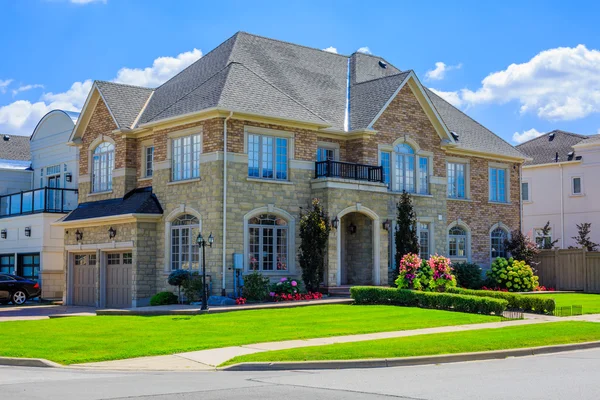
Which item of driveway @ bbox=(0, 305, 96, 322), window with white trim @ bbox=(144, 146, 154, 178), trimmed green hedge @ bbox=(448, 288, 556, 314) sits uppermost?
window with white trim @ bbox=(144, 146, 154, 178)

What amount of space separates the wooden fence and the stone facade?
5.75m

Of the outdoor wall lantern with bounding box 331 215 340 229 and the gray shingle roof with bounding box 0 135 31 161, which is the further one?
the gray shingle roof with bounding box 0 135 31 161

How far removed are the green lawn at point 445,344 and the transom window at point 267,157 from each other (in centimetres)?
1195

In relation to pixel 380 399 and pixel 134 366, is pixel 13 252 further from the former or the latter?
pixel 380 399

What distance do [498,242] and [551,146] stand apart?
1477 cm

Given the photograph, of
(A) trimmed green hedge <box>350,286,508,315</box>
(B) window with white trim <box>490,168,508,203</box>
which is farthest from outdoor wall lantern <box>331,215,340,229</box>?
(B) window with white trim <box>490,168,508,203</box>

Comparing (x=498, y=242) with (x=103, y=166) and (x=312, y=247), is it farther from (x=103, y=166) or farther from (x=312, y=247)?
(x=103, y=166)

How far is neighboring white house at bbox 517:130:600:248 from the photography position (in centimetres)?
4772

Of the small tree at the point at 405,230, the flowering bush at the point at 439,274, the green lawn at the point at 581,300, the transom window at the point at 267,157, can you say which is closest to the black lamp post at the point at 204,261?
the transom window at the point at 267,157

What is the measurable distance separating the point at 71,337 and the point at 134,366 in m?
4.70

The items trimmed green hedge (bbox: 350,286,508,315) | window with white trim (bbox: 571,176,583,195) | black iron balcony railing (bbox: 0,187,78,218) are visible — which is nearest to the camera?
trimmed green hedge (bbox: 350,286,508,315)

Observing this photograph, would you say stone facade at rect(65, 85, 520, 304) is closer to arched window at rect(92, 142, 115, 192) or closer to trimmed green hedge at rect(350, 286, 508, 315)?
arched window at rect(92, 142, 115, 192)

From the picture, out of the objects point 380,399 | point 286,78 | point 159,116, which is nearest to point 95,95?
point 159,116

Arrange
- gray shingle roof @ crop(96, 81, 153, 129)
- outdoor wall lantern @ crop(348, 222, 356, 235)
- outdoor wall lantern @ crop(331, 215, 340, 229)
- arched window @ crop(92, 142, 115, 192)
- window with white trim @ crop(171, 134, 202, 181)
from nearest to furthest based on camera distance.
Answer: window with white trim @ crop(171, 134, 202, 181) < outdoor wall lantern @ crop(331, 215, 340, 229) < outdoor wall lantern @ crop(348, 222, 356, 235) < gray shingle roof @ crop(96, 81, 153, 129) < arched window @ crop(92, 142, 115, 192)
